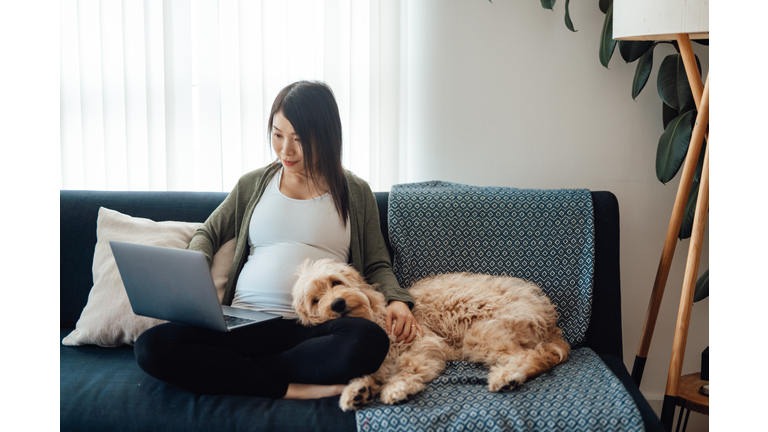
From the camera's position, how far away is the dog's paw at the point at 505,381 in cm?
130

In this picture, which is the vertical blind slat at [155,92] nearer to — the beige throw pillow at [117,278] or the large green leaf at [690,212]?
the beige throw pillow at [117,278]

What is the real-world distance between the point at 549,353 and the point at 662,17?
1.09 metres

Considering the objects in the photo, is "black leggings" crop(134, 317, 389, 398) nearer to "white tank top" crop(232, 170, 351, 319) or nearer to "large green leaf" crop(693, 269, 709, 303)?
"white tank top" crop(232, 170, 351, 319)

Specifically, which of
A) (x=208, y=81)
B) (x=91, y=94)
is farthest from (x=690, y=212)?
(x=91, y=94)

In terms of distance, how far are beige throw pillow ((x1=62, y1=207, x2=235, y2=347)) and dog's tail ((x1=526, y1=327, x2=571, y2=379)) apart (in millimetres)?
1076

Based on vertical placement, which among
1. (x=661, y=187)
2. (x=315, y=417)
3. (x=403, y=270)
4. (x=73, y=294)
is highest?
(x=661, y=187)

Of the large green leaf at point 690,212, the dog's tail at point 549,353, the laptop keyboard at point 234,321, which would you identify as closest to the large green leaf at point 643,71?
the large green leaf at point 690,212

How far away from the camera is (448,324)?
61.0 inches

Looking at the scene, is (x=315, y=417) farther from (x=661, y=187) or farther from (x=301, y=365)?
(x=661, y=187)

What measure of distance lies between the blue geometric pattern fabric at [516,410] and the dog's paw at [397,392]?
0.6 inches

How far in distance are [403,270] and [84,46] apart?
1811 millimetres

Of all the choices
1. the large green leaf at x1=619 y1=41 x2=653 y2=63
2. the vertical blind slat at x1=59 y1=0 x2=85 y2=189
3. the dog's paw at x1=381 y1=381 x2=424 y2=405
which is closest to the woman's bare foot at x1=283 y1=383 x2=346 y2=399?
the dog's paw at x1=381 y1=381 x2=424 y2=405

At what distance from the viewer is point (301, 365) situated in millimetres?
1336
